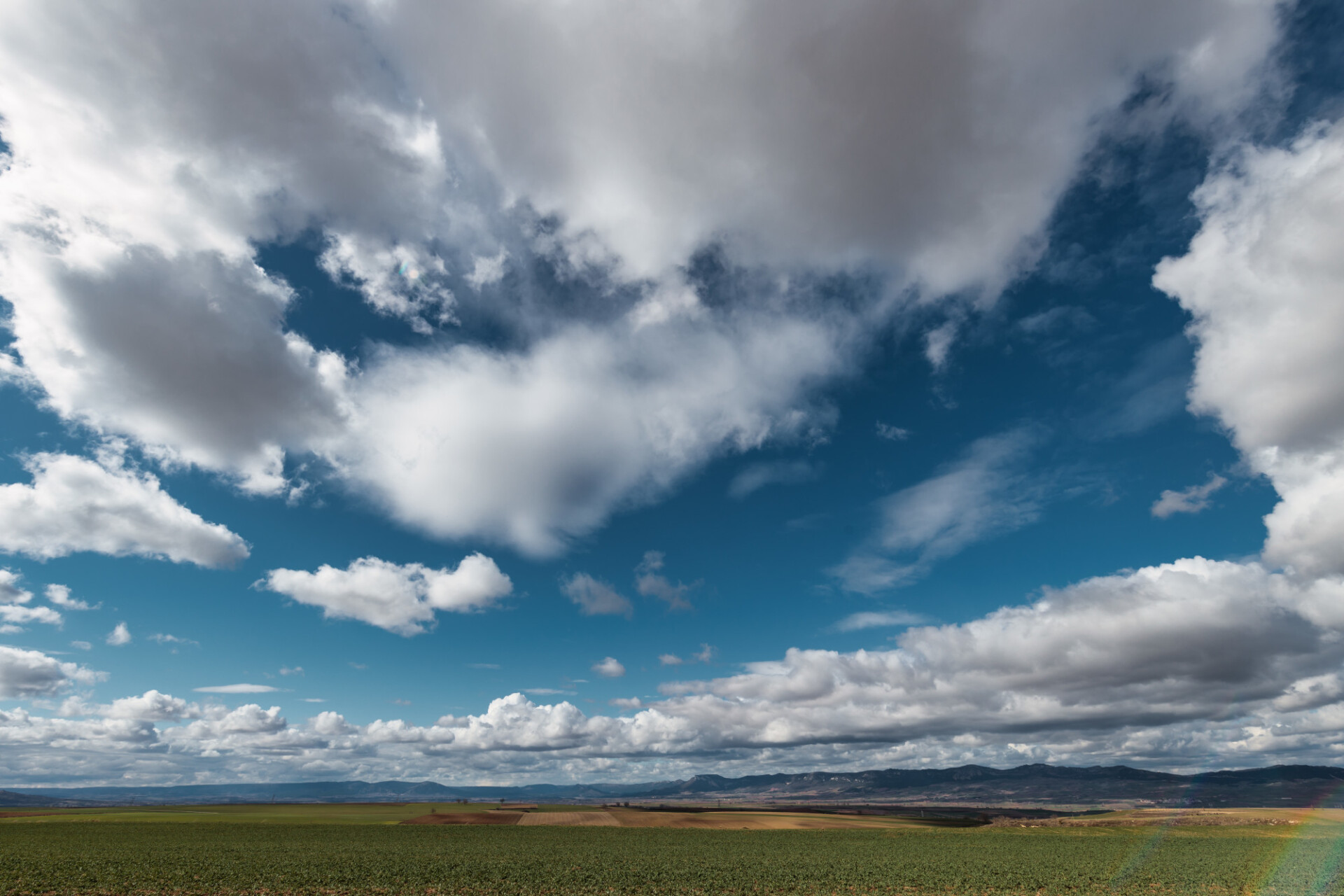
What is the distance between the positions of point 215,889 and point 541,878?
34.0 m

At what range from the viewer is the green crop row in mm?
67938

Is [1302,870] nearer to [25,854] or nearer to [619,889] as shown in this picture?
[619,889]

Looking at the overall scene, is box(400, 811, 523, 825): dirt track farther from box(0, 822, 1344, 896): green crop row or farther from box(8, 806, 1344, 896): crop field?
box(0, 822, 1344, 896): green crop row

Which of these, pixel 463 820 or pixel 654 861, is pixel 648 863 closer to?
pixel 654 861

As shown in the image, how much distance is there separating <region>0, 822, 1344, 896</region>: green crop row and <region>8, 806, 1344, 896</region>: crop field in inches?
16.7

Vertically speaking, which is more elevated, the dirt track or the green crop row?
the green crop row

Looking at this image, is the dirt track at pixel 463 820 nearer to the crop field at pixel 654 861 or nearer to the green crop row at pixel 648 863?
the crop field at pixel 654 861

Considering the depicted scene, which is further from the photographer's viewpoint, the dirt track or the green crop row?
the dirt track

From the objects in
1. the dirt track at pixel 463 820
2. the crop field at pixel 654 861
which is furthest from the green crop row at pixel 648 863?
the dirt track at pixel 463 820

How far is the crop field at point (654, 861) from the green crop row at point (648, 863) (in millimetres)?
425

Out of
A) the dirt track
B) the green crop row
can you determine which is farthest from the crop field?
the dirt track

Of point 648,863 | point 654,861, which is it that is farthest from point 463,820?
point 648,863

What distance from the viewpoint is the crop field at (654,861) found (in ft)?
223

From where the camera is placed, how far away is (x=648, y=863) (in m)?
89.2
